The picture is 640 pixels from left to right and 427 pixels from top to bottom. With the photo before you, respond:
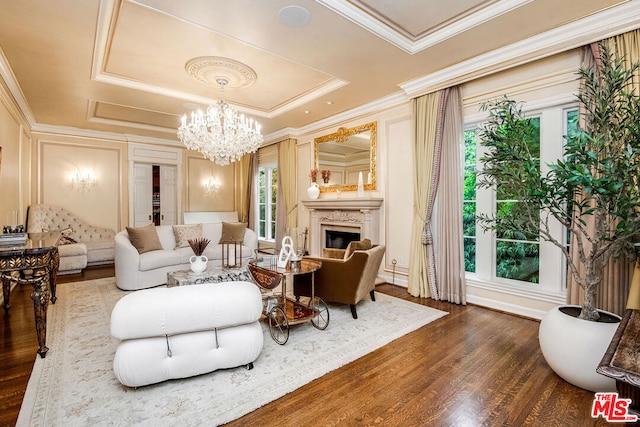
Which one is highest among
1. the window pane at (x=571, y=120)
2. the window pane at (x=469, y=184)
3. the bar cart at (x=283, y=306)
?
the window pane at (x=571, y=120)

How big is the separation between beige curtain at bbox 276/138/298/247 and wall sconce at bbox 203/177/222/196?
7.82 ft

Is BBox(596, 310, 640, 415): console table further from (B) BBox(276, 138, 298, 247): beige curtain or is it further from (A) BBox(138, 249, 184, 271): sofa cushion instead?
(B) BBox(276, 138, 298, 247): beige curtain

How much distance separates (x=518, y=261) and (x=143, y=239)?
16.8 ft

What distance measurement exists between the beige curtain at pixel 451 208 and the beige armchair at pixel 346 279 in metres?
1.00

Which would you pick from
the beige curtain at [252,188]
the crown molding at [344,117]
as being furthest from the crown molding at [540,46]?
the beige curtain at [252,188]

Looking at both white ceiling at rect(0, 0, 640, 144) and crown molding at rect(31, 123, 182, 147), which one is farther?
crown molding at rect(31, 123, 182, 147)

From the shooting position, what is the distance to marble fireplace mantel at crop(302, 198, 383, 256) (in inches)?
191

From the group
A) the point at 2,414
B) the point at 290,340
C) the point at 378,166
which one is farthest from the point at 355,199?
the point at 2,414

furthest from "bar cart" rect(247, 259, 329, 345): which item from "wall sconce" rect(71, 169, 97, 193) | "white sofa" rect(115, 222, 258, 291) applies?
"wall sconce" rect(71, 169, 97, 193)

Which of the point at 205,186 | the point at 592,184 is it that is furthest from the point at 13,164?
the point at 592,184

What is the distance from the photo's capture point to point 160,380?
6.54ft

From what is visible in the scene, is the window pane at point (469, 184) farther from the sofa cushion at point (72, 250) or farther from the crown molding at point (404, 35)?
the sofa cushion at point (72, 250)

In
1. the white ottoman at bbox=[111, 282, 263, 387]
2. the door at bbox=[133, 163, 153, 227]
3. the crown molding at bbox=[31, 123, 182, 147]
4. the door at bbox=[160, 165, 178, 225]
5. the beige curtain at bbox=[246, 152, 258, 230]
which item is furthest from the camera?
the beige curtain at bbox=[246, 152, 258, 230]

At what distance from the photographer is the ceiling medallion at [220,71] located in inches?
144
